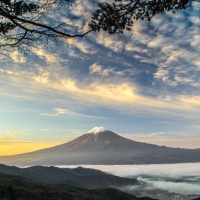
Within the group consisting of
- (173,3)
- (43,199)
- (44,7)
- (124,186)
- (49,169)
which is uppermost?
(173,3)

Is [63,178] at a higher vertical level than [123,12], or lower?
lower

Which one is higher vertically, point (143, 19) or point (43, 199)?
point (143, 19)

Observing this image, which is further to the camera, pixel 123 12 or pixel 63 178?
pixel 63 178

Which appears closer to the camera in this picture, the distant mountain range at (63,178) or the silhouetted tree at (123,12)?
the silhouetted tree at (123,12)

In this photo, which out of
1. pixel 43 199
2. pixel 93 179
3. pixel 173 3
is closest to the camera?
pixel 173 3

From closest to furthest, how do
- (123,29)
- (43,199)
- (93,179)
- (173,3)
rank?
(173,3)
(123,29)
(43,199)
(93,179)

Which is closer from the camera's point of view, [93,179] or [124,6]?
[124,6]

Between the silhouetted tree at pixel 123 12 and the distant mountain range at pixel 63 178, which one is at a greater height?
the silhouetted tree at pixel 123 12

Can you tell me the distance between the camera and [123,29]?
1206 centimetres

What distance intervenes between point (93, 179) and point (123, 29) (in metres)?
154

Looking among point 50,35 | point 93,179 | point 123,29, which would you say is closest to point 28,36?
point 50,35

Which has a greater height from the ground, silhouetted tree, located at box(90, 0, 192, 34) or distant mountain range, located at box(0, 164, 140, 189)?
silhouetted tree, located at box(90, 0, 192, 34)

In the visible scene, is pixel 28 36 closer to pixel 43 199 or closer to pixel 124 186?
pixel 43 199

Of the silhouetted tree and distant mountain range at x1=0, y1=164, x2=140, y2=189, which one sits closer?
the silhouetted tree
